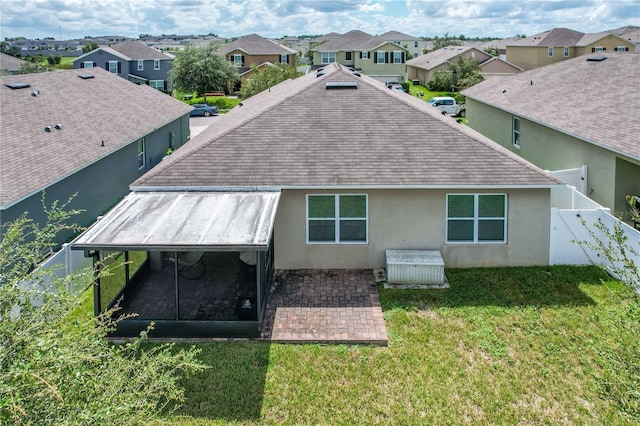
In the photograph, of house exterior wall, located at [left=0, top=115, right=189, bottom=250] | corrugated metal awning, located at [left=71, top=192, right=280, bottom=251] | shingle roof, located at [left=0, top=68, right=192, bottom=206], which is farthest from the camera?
shingle roof, located at [left=0, top=68, right=192, bottom=206]

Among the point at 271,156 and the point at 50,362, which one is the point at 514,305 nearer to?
the point at 271,156

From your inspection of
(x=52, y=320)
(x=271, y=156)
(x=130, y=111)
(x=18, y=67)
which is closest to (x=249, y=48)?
(x=18, y=67)

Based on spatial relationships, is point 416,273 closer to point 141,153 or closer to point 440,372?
point 440,372

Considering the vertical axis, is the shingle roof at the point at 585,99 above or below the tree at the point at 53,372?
above

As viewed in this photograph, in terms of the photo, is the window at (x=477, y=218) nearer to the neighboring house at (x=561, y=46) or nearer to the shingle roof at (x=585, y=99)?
the shingle roof at (x=585, y=99)

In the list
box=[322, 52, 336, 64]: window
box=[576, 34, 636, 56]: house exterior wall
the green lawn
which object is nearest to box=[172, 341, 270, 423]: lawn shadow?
the green lawn

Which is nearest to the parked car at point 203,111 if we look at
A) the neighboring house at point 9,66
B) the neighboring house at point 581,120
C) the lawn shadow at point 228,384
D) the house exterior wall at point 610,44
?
the neighboring house at point 9,66

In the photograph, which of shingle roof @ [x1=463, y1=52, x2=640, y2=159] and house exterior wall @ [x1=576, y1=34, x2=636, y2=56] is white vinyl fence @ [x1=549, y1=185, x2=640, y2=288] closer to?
shingle roof @ [x1=463, y1=52, x2=640, y2=159]
